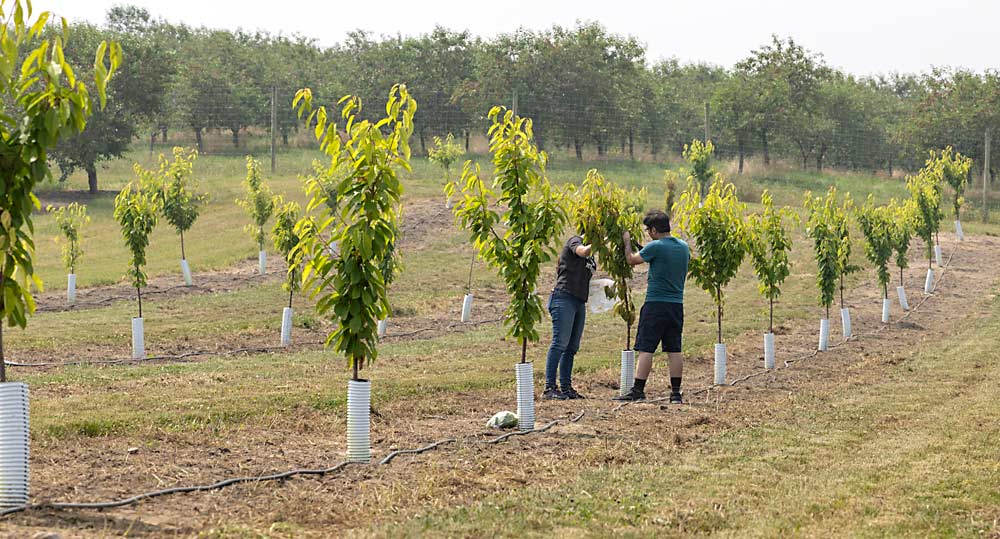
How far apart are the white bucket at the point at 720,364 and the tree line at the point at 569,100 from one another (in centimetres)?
2860

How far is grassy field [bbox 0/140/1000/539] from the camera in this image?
22.0ft

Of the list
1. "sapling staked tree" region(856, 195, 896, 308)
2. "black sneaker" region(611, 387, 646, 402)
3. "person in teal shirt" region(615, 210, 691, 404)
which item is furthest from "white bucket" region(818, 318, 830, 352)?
"person in teal shirt" region(615, 210, 691, 404)

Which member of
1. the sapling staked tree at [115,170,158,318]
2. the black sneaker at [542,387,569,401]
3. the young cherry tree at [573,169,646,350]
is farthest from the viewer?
the sapling staked tree at [115,170,158,318]

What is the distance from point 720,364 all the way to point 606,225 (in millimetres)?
2819

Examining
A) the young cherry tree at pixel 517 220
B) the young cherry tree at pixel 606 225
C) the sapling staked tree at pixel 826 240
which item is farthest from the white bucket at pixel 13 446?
the sapling staked tree at pixel 826 240

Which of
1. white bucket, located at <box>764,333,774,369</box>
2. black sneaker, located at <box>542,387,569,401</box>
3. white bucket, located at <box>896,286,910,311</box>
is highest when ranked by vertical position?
black sneaker, located at <box>542,387,569,401</box>

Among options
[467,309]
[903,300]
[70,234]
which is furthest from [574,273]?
A: [70,234]

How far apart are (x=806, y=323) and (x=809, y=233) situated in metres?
3.21

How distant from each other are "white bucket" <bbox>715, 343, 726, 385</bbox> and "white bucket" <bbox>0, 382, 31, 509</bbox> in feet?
30.5

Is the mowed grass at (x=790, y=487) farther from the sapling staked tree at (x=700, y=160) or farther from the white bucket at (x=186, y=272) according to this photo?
the sapling staked tree at (x=700, y=160)

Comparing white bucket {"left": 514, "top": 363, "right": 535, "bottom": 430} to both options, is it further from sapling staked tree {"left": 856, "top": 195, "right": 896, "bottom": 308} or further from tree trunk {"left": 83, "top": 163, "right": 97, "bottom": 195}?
tree trunk {"left": 83, "top": 163, "right": 97, "bottom": 195}

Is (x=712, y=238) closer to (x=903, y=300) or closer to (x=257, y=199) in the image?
(x=903, y=300)

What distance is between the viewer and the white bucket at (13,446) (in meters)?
6.31

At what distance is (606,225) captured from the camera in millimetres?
12469
